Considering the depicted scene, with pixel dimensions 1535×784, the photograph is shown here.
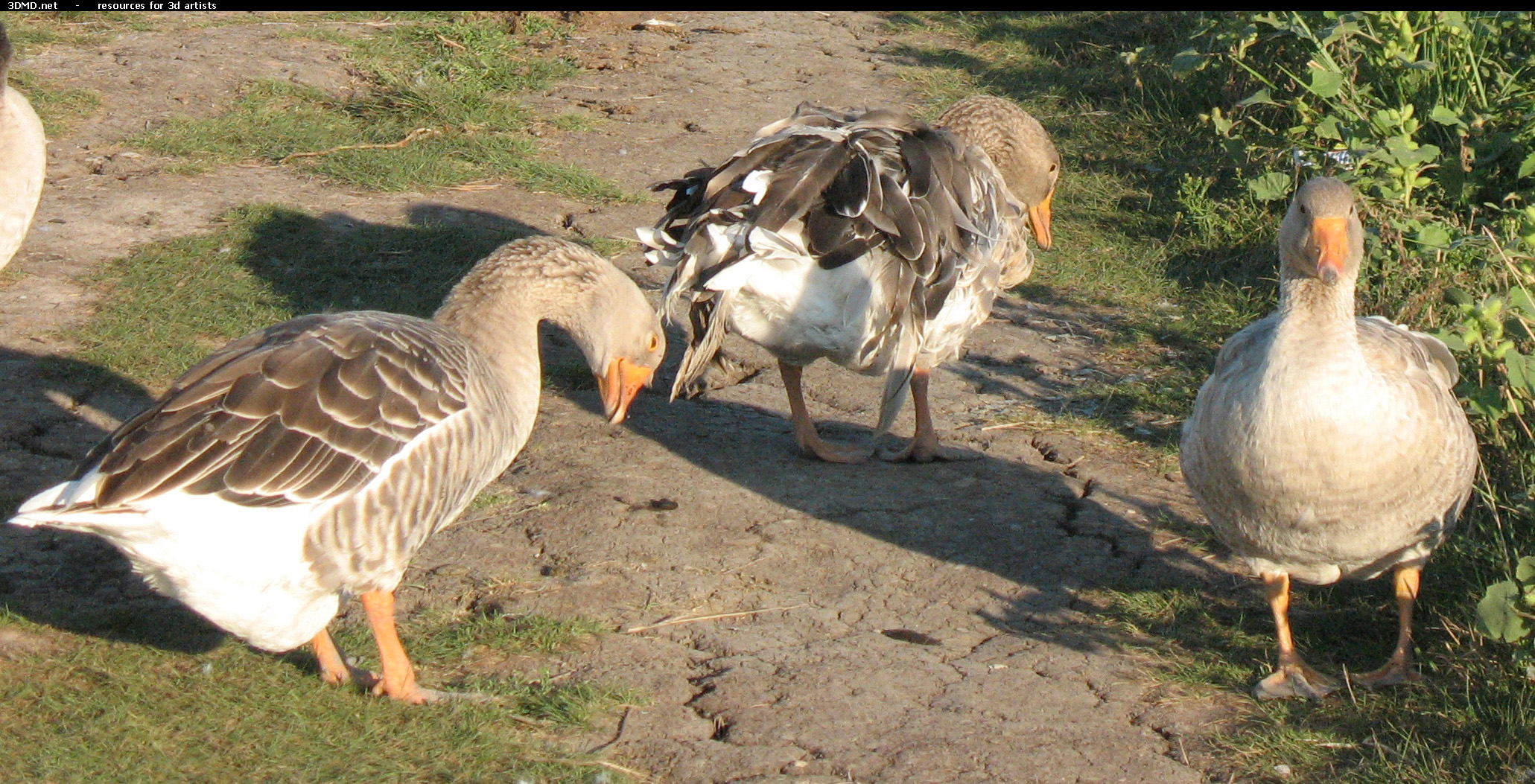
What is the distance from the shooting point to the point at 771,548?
4.60 m

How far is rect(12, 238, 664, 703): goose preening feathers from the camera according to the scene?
3.26 m

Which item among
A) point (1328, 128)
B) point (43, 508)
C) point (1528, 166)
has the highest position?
point (1528, 166)

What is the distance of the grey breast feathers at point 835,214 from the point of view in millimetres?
4707

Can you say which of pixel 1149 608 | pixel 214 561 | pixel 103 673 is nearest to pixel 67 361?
pixel 103 673

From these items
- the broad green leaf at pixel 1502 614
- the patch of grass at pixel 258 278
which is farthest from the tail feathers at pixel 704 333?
the broad green leaf at pixel 1502 614

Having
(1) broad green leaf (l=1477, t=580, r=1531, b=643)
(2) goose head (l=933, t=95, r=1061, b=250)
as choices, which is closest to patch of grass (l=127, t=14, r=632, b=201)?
(2) goose head (l=933, t=95, r=1061, b=250)

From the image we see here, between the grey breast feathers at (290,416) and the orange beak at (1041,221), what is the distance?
140 inches

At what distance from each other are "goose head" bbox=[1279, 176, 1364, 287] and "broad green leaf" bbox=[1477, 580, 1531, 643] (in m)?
0.87

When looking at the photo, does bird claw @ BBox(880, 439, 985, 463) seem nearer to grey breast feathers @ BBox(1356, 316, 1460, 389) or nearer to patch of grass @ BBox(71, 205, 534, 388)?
grey breast feathers @ BBox(1356, 316, 1460, 389)

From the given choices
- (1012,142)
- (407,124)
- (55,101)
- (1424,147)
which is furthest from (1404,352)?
(55,101)

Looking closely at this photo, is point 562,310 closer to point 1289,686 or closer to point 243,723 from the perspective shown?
point 243,723

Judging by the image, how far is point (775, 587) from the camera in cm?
437

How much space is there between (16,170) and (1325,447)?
409cm

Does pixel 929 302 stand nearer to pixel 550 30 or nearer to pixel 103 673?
pixel 103 673
